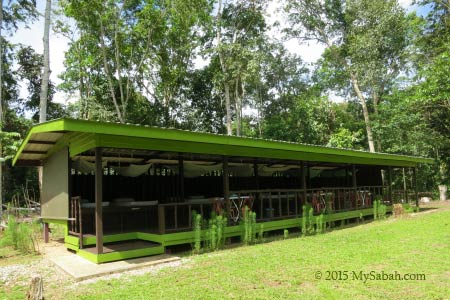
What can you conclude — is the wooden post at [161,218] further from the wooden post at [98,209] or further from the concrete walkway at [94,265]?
the wooden post at [98,209]

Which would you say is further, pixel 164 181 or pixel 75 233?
pixel 164 181

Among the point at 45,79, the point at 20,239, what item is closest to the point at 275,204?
the point at 20,239

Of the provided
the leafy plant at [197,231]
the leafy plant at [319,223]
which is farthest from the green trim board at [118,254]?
the leafy plant at [319,223]

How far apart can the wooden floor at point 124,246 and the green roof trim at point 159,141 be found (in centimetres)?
199

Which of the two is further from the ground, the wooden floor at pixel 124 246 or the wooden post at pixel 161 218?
the wooden post at pixel 161 218

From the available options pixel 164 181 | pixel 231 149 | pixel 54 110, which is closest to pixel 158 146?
pixel 231 149

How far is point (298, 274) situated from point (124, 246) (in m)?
3.81

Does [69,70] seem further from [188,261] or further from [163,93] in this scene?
[188,261]

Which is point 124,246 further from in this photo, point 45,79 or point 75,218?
point 45,79

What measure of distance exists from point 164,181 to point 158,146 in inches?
152

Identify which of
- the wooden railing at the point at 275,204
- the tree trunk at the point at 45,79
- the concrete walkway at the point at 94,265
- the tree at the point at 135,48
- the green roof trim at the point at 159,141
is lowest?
the concrete walkway at the point at 94,265

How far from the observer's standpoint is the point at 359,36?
24578mm

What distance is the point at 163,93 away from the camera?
2569 cm

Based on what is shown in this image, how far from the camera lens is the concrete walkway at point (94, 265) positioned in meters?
5.95
